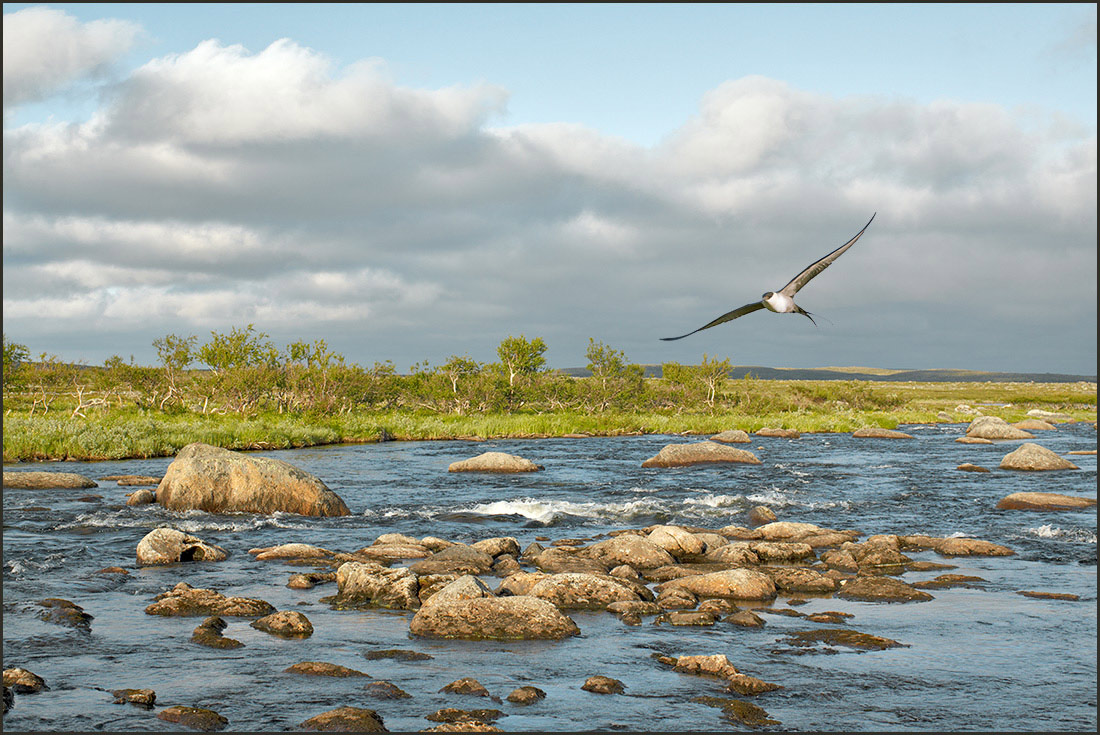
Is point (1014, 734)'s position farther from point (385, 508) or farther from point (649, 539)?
point (385, 508)

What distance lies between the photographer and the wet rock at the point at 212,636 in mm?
11445

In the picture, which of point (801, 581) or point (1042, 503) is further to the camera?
point (1042, 503)

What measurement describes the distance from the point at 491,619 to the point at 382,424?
45.8 m

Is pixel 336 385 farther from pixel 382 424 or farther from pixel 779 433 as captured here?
pixel 779 433

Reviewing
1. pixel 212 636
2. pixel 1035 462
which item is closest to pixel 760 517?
pixel 212 636

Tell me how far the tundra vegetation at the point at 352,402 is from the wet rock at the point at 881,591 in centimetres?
3155

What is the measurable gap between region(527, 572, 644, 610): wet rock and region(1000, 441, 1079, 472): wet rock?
2816 centimetres

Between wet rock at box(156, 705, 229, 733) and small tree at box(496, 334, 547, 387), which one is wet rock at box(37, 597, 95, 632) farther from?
small tree at box(496, 334, 547, 387)

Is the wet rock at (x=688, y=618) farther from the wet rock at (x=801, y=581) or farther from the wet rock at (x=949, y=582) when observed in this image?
the wet rock at (x=949, y=582)

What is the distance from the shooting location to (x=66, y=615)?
12789 mm

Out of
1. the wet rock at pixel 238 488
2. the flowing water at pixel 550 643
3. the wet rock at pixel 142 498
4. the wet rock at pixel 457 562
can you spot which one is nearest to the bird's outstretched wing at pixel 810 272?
the flowing water at pixel 550 643

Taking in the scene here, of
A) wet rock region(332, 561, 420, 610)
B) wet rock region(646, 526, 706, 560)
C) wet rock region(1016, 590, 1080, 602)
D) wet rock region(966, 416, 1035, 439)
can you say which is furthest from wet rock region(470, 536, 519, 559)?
wet rock region(966, 416, 1035, 439)

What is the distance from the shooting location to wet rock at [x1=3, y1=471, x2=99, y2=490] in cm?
2778

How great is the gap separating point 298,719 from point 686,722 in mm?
3819
